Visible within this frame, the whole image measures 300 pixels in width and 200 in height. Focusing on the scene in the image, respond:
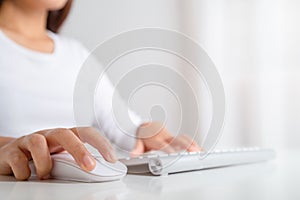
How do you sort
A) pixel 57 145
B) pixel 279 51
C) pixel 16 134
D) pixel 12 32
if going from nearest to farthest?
pixel 57 145 → pixel 16 134 → pixel 12 32 → pixel 279 51

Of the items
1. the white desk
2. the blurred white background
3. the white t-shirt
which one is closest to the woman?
the white t-shirt

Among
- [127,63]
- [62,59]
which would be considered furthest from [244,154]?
[62,59]

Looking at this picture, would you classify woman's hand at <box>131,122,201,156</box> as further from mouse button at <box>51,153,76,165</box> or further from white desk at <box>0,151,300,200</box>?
mouse button at <box>51,153,76,165</box>

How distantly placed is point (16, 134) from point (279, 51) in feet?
4.39

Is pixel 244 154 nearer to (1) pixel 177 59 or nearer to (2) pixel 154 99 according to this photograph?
(2) pixel 154 99

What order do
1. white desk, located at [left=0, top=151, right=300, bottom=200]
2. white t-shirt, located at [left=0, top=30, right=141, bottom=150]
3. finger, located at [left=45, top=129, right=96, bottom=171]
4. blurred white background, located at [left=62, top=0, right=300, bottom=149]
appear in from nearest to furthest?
1. white desk, located at [left=0, top=151, right=300, bottom=200]
2. finger, located at [left=45, top=129, right=96, bottom=171]
3. white t-shirt, located at [left=0, top=30, right=141, bottom=150]
4. blurred white background, located at [left=62, top=0, right=300, bottom=149]

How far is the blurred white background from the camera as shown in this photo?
1.99 meters

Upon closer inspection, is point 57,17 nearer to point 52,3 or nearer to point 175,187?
point 52,3

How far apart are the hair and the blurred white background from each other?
49cm

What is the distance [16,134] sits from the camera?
1.13m

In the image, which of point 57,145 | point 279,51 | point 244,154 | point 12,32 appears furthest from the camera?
point 279,51

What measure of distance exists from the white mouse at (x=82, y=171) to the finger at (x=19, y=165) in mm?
35

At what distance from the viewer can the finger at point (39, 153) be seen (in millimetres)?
562

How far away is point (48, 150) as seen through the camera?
0.57 meters
